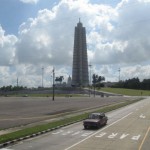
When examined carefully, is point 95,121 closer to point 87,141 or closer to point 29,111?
point 87,141

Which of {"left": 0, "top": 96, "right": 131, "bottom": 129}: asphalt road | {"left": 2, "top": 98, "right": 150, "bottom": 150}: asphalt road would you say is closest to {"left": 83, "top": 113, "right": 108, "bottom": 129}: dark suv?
{"left": 2, "top": 98, "right": 150, "bottom": 150}: asphalt road

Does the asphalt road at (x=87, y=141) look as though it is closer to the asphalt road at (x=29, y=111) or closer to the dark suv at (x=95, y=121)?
the dark suv at (x=95, y=121)

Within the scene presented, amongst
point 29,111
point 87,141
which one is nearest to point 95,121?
point 87,141

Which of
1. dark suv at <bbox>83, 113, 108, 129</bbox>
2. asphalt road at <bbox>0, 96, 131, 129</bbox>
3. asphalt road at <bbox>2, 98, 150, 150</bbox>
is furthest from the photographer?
asphalt road at <bbox>0, 96, 131, 129</bbox>

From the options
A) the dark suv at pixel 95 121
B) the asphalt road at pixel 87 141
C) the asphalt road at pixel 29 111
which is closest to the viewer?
the asphalt road at pixel 87 141

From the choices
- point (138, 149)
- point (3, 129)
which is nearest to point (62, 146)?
point (138, 149)

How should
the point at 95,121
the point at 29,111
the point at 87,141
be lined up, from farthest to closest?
the point at 29,111 → the point at 95,121 → the point at 87,141

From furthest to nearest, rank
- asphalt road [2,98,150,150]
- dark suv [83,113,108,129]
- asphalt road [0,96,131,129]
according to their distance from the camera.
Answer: asphalt road [0,96,131,129] → dark suv [83,113,108,129] → asphalt road [2,98,150,150]

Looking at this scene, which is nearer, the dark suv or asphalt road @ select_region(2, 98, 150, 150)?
asphalt road @ select_region(2, 98, 150, 150)

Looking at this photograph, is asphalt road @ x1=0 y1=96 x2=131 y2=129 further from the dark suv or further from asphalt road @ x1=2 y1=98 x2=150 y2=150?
asphalt road @ x1=2 y1=98 x2=150 y2=150

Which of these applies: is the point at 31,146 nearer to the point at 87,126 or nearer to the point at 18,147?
the point at 18,147

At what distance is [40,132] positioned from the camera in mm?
33344

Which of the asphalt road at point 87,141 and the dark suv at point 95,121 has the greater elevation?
the dark suv at point 95,121

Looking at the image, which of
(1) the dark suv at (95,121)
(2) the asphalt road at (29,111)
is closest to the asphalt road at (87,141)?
(1) the dark suv at (95,121)
